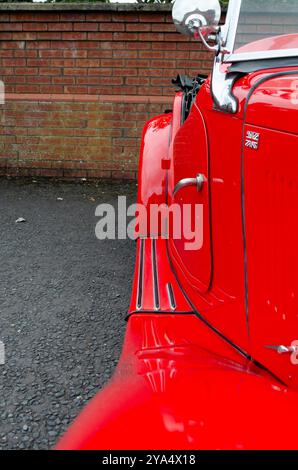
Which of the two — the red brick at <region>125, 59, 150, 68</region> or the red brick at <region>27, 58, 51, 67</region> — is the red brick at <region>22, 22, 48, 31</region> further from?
the red brick at <region>125, 59, 150, 68</region>

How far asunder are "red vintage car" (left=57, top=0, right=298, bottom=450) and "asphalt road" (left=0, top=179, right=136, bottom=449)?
2.05ft

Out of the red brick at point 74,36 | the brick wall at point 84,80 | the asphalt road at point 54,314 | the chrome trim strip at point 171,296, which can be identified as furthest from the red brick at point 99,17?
the chrome trim strip at point 171,296

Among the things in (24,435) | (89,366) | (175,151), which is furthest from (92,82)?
(24,435)

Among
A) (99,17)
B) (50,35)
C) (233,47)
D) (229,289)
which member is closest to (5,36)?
(50,35)

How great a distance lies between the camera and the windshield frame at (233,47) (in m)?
1.28

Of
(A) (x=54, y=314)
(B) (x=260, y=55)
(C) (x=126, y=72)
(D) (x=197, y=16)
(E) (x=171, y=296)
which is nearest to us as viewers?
(B) (x=260, y=55)

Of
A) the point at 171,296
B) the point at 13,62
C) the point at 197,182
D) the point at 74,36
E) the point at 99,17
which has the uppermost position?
the point at 99,17

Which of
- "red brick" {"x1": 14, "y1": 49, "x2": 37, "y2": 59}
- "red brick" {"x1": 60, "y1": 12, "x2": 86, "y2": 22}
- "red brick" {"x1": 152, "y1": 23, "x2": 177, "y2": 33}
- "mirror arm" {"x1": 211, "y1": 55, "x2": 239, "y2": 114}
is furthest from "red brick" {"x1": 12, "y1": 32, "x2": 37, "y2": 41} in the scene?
"mirror arm" {"x1": 211, "y1": 55, "x2": 239, "y2": 114}

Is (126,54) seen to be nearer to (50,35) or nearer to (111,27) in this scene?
(111,27)

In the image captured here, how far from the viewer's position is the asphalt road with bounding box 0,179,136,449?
6.02ft

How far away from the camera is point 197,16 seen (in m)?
1.60

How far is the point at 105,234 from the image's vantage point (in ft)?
13.1

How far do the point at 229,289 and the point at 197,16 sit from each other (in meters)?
1.09
